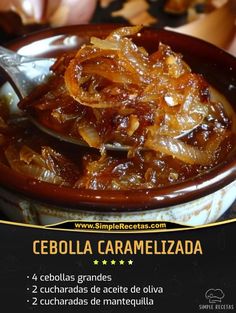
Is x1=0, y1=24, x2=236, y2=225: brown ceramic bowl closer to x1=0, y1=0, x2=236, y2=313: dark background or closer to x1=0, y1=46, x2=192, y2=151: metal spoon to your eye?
x1=0, y1=0, x2=236, y2=313: dark background

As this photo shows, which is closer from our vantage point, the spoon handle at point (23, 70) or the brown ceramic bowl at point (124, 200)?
the brown ceramic bowl at point (124, 200)

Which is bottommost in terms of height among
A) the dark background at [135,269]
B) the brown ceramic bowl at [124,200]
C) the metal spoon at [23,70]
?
the dark background at [135,269]

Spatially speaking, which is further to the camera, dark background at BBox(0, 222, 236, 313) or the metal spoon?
the metal spoon

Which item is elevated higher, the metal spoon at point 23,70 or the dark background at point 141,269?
the metal spoon at point 23,70

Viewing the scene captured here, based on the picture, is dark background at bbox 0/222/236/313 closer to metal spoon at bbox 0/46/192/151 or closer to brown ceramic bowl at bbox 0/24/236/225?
brown ceramic bowl at bbox 0/24/236/225

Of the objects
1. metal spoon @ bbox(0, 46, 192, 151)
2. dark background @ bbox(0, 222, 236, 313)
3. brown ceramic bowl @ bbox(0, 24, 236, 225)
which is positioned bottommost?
dark background @ bbox(0, 222, 236, 313)

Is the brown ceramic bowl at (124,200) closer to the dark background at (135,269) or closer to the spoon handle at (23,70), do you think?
the dark background at (135,269)

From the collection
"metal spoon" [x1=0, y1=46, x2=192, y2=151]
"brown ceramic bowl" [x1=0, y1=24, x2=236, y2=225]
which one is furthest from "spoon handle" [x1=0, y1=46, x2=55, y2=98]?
"brown ceramic bowl" [x1=0, y1=24, x2=236, y2=225]

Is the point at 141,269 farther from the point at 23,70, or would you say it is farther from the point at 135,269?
the point at 23,70

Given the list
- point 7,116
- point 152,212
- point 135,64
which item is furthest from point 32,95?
point 152,212

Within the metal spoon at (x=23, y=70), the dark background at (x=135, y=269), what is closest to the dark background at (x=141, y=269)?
the dark background at (x=135, y=269)

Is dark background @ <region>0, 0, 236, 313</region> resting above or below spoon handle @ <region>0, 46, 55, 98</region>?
below

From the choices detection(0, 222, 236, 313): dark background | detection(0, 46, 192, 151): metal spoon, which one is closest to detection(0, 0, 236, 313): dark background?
detection(0, 222, 236, 313): dark background

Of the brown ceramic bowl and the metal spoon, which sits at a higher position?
the metal spoon
